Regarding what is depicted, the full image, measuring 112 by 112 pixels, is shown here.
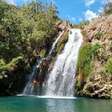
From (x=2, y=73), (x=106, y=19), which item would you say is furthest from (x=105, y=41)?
(x=2, y=73)

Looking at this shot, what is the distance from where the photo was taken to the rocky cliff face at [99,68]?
143 feet

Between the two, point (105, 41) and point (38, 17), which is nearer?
point (105, 41)

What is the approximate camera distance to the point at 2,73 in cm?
4547

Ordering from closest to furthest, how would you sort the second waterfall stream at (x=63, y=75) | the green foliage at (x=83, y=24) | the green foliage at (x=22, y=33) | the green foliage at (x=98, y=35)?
the second waterfall stream at (x=63, y=75)
the green foliage at (x=22, y=33)
the green foliage at (x=98, y=35)
the green foliage at (x=83, y=24)

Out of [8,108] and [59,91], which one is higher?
[59,91]

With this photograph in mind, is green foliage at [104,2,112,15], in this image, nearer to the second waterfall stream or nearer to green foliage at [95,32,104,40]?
green foliage at [95,32,104,40]

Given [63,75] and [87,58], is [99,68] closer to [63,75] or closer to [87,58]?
[87,58]

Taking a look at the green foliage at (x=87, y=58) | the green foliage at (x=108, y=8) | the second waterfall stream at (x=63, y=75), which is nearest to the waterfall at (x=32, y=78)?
the second waterfall stream at (x=63, y=75)

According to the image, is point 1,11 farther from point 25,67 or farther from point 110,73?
point 110,73

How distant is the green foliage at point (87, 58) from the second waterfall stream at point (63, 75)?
2.73ft

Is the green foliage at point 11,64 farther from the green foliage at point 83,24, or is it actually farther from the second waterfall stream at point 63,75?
the green foliage at point 83,24

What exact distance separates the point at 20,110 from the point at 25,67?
68.9 ft

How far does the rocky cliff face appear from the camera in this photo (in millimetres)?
43500

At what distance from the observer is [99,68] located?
149 feet
